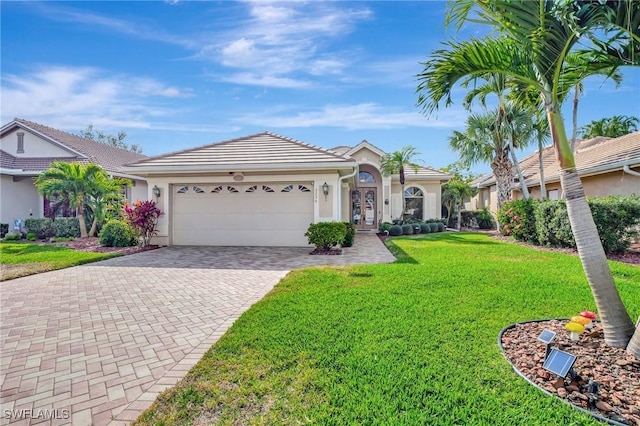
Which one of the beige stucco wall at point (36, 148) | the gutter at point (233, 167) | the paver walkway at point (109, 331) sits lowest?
the paver walkway at point (109, 331)

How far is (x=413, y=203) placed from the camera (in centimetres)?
2389

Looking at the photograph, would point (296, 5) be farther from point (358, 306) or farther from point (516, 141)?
point (516, 141)

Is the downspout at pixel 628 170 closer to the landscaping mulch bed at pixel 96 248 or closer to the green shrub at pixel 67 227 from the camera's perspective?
the landscaping mulch bed at pixel 96 248

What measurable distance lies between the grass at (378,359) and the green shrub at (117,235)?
363 inches

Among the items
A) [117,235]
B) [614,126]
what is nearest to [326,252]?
[117,235]

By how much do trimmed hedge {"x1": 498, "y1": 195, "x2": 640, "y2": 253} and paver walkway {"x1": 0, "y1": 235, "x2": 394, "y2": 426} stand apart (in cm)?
984

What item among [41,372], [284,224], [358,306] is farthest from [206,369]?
[284,224]

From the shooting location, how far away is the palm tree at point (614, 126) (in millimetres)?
28828

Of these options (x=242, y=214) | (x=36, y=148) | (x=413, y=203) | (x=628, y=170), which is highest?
(x=36, y=148)

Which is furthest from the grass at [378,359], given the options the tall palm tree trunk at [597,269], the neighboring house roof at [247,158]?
the neighboring house roof at [247,158]

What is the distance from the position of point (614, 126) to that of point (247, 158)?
34316 mm

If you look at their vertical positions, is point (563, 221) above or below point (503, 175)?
below

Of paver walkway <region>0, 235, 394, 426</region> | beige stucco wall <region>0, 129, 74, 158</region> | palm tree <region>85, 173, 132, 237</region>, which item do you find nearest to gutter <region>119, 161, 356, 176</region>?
palm tree <region>85, 173, 132, 237</region>

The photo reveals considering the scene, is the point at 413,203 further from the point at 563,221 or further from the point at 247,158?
the point at 247,158
